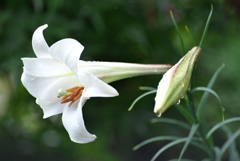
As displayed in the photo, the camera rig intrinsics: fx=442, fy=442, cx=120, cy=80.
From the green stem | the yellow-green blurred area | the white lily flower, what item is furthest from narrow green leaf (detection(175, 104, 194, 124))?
the yellow-green blurred area

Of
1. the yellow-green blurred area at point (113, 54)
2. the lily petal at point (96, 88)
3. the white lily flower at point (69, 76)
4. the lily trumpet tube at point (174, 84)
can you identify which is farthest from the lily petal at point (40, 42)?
the yellow-green blurred area at point (113, 54)

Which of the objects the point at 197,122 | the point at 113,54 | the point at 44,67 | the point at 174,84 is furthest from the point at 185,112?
the point at 113,54

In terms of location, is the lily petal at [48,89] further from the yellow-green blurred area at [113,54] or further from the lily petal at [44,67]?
the yellow-green blurred area at [113,54]

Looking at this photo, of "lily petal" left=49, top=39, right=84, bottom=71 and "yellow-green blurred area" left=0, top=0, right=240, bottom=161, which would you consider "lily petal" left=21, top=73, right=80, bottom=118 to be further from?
"yellow-green blurred area" left=0, top=0, right=240, bottom=161

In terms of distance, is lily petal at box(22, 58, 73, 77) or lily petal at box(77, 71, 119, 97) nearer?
lily petal at box(77, 71, 119, 97)

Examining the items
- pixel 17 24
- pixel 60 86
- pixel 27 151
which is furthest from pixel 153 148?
pixel 60 86
